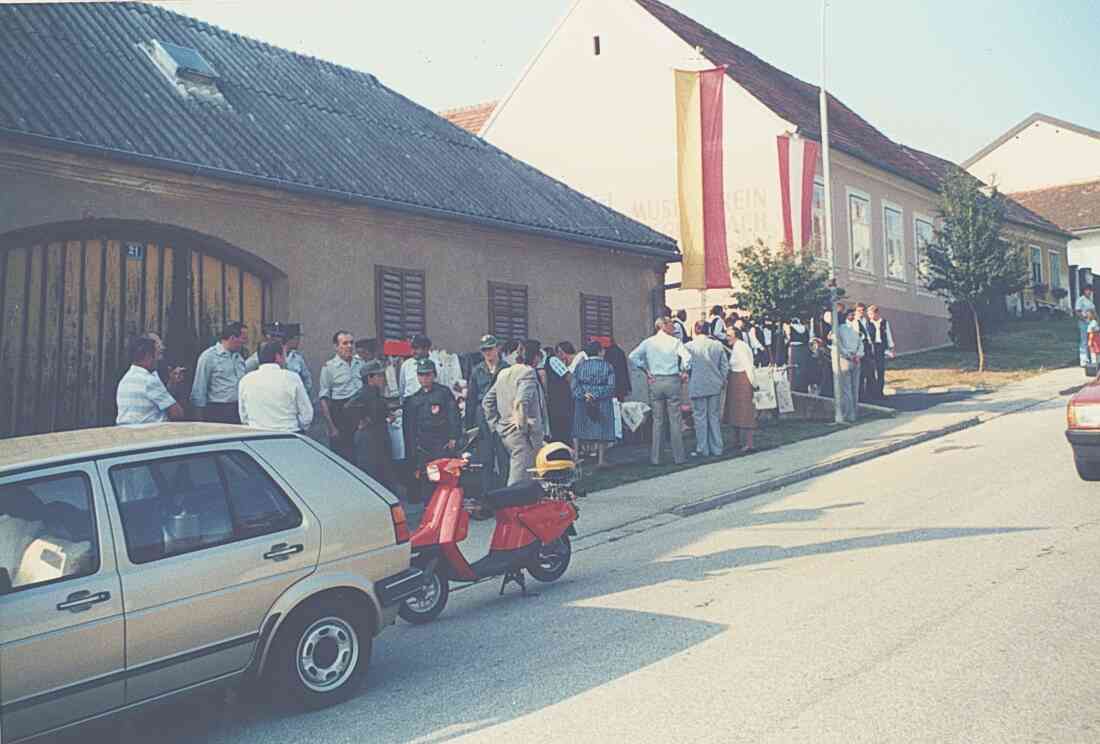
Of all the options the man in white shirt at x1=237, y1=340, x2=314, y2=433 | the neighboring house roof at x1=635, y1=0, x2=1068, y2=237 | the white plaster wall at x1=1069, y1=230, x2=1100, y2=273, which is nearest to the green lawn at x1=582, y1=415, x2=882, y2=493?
the man in white shirt at x1=237, y1=340, x2=314, y2=433

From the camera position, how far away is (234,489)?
17.7 ft

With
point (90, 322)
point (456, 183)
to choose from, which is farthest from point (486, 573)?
point (456, 183)

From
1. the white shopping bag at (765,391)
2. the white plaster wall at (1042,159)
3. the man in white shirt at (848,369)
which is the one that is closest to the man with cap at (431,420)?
the white shopping bag at (765,391)

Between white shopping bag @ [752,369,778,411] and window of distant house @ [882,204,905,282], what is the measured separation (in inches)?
591

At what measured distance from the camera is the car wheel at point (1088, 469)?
10359 millimetres

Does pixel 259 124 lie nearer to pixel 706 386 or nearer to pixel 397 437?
pixel 397 437

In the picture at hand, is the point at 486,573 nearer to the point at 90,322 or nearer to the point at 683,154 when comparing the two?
the point at 90,322

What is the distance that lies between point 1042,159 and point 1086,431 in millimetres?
47141

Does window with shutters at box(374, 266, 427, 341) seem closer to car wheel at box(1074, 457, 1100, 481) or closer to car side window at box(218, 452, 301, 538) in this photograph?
car wheel at box(1074, 457, 1100, 481)

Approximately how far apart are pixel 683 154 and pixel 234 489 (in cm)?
1418

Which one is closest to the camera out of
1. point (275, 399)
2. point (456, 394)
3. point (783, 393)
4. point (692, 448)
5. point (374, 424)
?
point (275, 399)

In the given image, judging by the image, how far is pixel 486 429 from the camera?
38.2 feet

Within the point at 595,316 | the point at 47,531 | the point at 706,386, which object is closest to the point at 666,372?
the point at 706,386

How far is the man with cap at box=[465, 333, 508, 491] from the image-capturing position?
1155 cm
